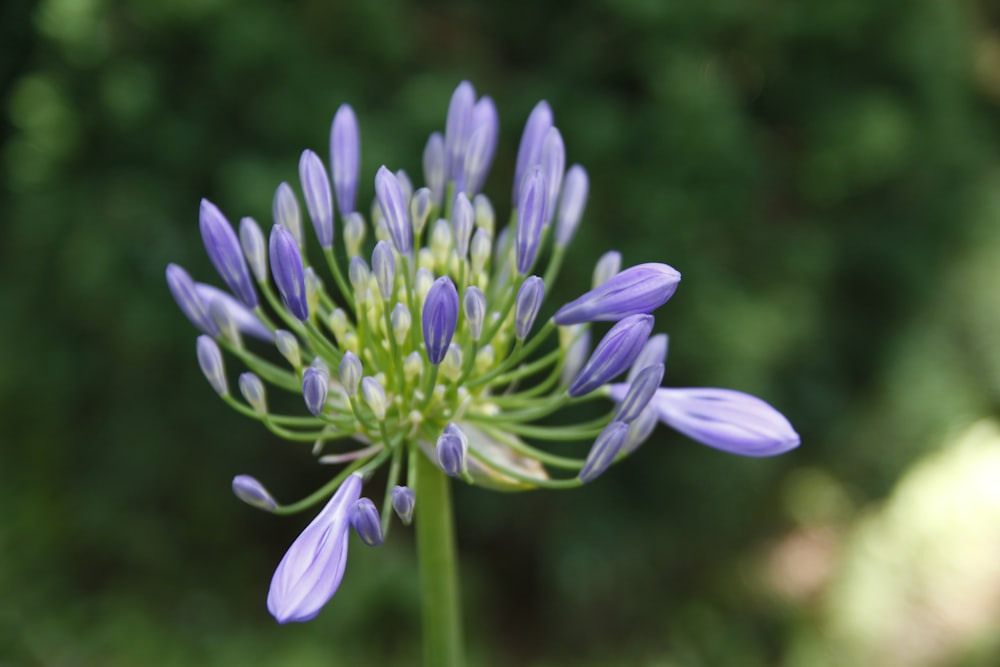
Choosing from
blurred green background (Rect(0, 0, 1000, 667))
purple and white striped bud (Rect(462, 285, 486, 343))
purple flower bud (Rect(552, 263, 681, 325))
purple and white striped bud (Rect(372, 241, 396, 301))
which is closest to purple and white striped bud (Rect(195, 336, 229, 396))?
purple and white striped bud (Rect(372, 241, 396, 301))

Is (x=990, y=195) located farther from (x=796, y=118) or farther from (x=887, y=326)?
(x=796, y=118)

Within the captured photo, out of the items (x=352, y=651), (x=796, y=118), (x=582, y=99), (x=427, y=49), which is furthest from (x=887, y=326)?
(x=352, y=651)

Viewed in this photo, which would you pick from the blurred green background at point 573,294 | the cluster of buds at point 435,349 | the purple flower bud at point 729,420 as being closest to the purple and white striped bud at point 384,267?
the cluster of buds at point 435,349

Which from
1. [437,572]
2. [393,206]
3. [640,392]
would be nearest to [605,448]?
[640,392]

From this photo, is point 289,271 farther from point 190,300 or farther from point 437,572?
point 437,572

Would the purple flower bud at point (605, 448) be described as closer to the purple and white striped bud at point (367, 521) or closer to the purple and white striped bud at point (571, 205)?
the purple and white striped bud at point (367, 521)

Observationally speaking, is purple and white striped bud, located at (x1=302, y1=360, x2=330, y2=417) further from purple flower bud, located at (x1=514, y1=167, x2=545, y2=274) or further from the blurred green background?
the blurred green background
